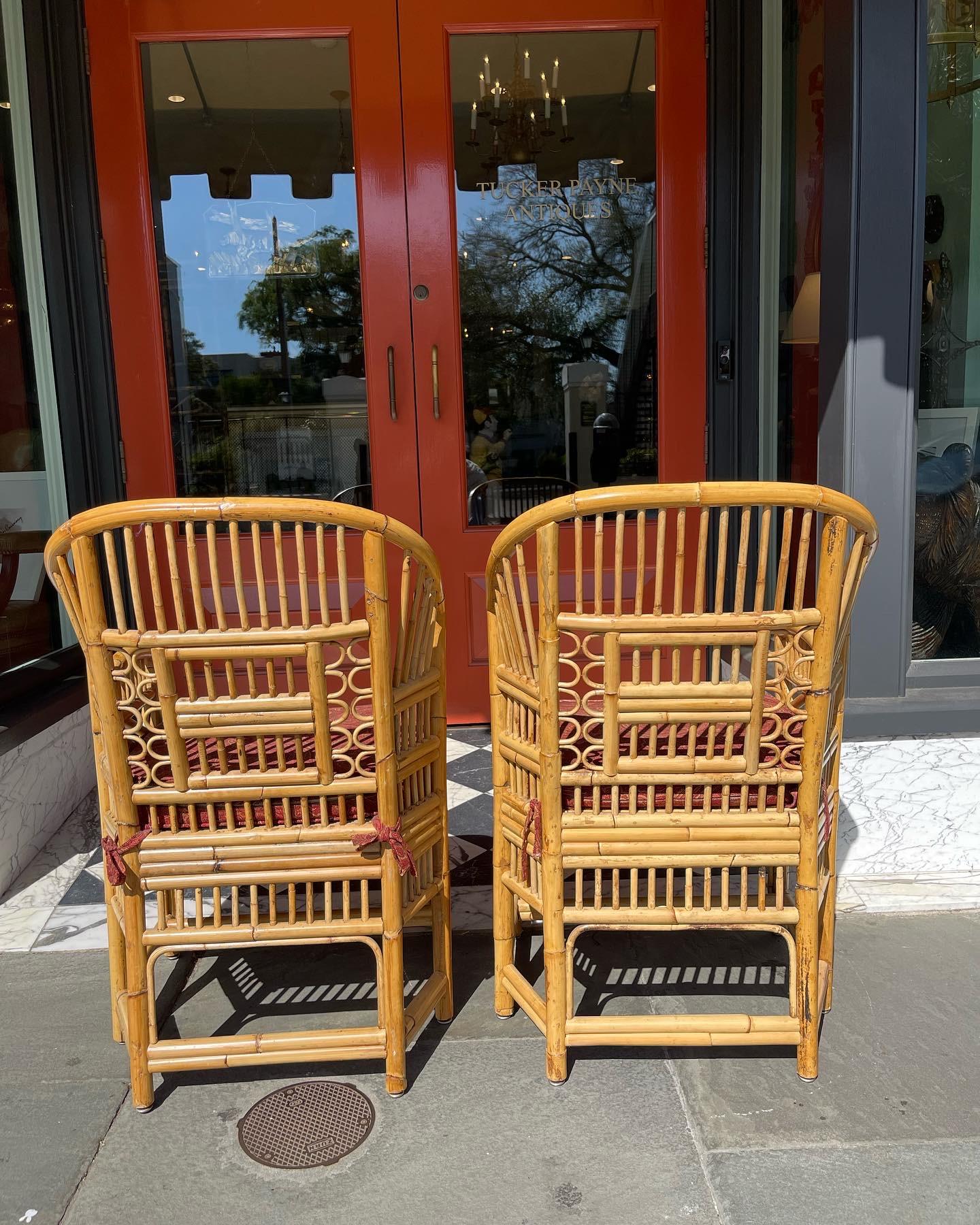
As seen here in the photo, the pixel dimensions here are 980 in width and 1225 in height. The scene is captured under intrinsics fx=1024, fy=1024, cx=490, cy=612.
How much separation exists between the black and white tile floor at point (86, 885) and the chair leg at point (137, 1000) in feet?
2.21

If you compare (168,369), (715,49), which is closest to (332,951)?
(168,369)

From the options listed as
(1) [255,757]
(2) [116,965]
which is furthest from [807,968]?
(2) [116,965]

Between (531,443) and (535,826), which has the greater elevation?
(531,443)

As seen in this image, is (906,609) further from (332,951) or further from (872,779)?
(332,951)

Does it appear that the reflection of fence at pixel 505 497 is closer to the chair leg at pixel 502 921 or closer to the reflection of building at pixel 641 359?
the reflection of building at pixel 641 359

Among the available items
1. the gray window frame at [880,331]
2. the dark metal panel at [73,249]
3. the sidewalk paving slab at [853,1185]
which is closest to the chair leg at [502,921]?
the sidewalk paving slab at [853,1185]

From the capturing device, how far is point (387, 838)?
1672 mm

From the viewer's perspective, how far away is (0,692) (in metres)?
2.74

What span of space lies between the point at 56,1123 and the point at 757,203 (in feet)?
10.2

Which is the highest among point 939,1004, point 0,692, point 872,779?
point 0,692

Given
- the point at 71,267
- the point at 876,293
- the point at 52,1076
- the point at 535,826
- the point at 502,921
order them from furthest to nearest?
the point at 71,267
the point at 876,293
the point at 502,921
the point at 52,1076
the point at 535,826

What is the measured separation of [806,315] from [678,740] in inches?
70.0

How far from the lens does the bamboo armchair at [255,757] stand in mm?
1555

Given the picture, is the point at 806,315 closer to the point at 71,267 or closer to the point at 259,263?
the point at 259,263
